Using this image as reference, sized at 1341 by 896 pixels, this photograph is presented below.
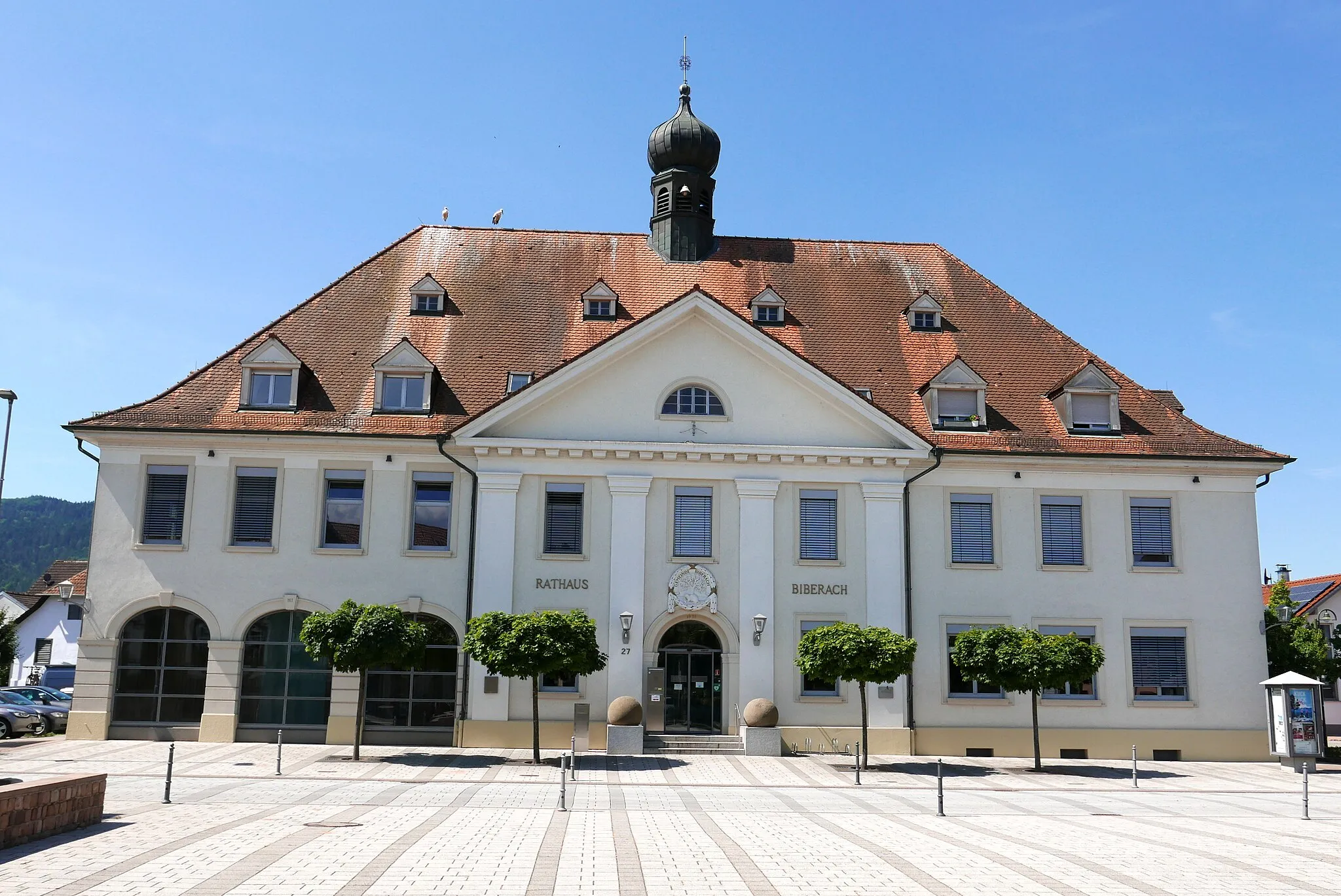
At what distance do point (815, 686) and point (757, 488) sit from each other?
5.65m

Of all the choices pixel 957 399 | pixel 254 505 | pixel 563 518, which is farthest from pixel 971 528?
pixel 254 505

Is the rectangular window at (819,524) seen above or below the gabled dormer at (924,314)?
below

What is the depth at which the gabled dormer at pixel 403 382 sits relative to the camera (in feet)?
107

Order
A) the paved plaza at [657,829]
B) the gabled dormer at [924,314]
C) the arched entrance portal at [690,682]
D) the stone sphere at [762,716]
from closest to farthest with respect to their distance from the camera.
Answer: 1. the paved plaza at [657,829]
2. the stone sphere at [762,716]
3. the arched entrance portal at [690,682]
4. the gabled dormer at [924,314]

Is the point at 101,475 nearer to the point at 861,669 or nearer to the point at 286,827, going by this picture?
the point at 286,827

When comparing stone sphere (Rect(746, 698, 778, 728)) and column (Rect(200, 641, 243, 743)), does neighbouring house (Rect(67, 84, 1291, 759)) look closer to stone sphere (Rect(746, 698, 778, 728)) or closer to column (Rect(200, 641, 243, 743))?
column (Rect(200, 641, 243, 743))

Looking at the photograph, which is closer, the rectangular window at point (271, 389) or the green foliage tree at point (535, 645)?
the green foliage tree at point (535, 645)

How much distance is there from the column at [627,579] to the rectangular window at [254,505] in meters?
9.36

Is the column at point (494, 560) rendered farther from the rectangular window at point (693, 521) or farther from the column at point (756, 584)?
the column at point (756, 584)

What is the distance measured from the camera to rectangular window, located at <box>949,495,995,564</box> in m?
32.4

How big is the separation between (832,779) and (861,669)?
329 cm

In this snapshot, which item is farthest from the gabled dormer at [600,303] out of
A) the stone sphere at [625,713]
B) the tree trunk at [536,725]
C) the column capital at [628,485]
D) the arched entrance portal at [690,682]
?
the tree trunk at [536,725]

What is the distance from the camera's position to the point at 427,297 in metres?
35.7

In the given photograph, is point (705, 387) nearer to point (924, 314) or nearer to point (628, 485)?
point (628, 485)
